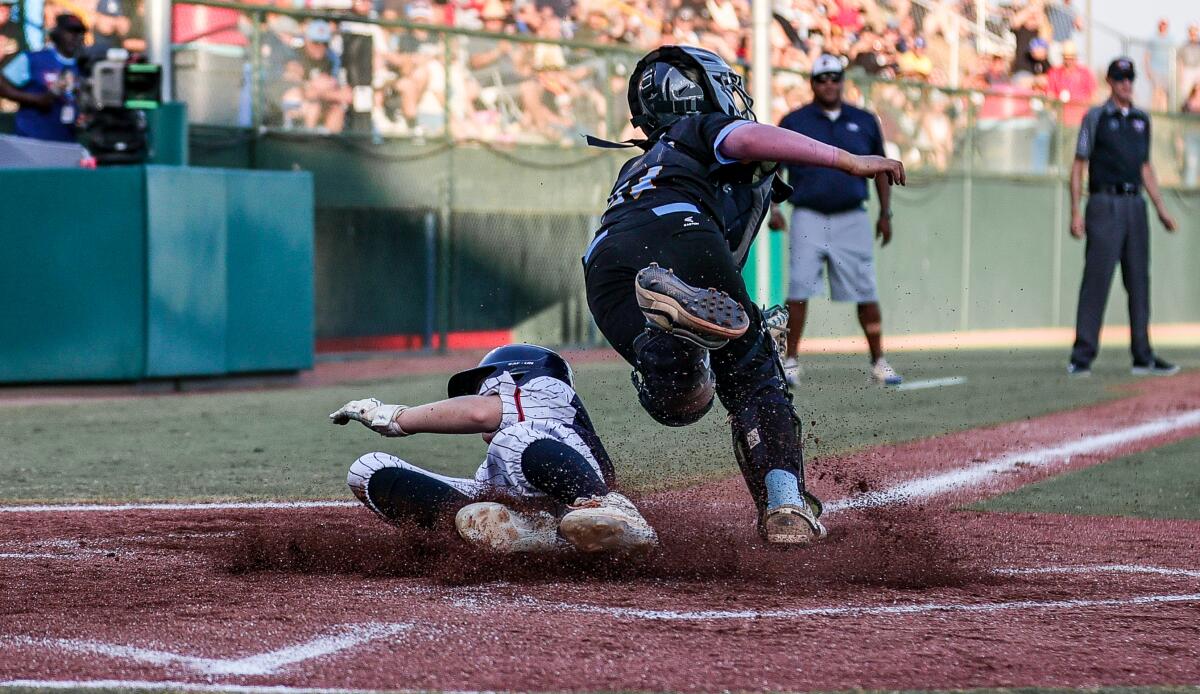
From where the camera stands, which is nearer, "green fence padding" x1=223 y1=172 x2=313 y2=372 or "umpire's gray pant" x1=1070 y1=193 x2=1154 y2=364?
"umpire's gray pant" x1=1070 y1=193 x2=1154 y2=364

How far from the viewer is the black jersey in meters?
4.73

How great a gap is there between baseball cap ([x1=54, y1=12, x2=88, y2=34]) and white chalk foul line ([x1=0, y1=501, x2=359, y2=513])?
701cm

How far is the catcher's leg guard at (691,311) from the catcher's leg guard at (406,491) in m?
0.85

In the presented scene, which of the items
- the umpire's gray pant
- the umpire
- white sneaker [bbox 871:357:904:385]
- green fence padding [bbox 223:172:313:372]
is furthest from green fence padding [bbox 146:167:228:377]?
the umpire's gray pant

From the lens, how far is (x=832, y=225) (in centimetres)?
1093

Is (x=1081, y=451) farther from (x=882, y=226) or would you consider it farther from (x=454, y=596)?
(x=454, y=596)

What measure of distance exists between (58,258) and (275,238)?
5.38 ft

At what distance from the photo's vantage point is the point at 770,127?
14.5 ft

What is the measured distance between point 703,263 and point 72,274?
815 centimetres

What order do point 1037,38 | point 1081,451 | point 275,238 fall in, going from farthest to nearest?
point 1037,38 < point 275,238 < point 1081,451

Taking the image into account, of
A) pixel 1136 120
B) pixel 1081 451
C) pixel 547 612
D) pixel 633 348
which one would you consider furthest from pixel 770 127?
pixel 1136 120

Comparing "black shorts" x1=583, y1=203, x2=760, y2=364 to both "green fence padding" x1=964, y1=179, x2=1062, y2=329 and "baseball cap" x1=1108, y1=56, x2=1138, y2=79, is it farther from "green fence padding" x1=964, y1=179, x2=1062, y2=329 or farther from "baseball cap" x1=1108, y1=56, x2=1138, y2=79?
"green fence padding" x1=964, y1=179, x2=1062, y2=329

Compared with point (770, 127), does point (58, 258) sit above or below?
below

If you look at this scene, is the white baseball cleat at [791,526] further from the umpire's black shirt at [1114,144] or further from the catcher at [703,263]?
the umpire's black shirt at [1114,144]
